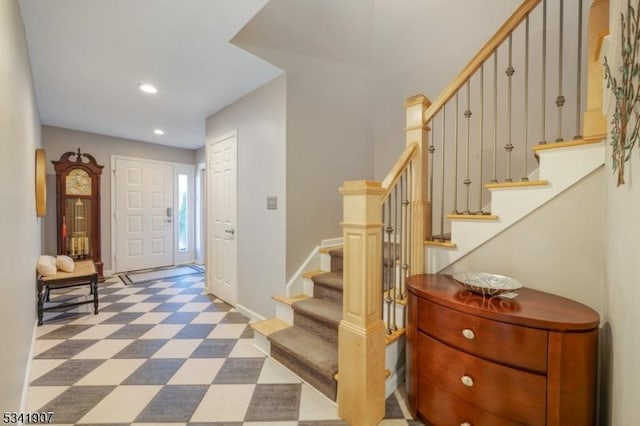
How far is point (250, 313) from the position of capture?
298 centimetres

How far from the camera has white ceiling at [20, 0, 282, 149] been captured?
1.83m

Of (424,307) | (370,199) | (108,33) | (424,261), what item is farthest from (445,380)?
(108,33)

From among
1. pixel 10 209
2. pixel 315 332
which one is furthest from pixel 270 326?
pixel 10 209

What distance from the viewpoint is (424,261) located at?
1.84 m

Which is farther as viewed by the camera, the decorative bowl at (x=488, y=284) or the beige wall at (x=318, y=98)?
the beige wall at (x=318, y=98)

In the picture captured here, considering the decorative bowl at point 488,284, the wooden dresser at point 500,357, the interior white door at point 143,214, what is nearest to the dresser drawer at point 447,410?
the wooden dresser at point 500,357

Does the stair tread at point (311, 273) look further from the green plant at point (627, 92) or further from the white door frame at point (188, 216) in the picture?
the white door frame at point (188, 216)

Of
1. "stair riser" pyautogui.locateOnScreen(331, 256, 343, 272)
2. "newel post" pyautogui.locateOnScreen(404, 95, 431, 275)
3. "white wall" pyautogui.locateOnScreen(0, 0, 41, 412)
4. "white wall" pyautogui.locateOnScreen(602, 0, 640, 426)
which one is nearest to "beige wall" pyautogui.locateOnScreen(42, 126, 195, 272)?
"white wall" pyautogui.locateOnScreen(0, 0, 41, 412)

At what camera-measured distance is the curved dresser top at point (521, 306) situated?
1.05 metres

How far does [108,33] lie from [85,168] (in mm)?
3299

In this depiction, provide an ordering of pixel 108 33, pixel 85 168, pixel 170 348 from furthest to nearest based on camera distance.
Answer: pixel 85 168 → pixel 170 348 → pixel 108 33

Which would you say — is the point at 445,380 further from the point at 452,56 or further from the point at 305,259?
the point at 452,56

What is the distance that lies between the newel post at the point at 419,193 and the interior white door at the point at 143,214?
17.1 ft

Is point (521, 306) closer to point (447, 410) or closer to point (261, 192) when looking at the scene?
point (447, 410)
